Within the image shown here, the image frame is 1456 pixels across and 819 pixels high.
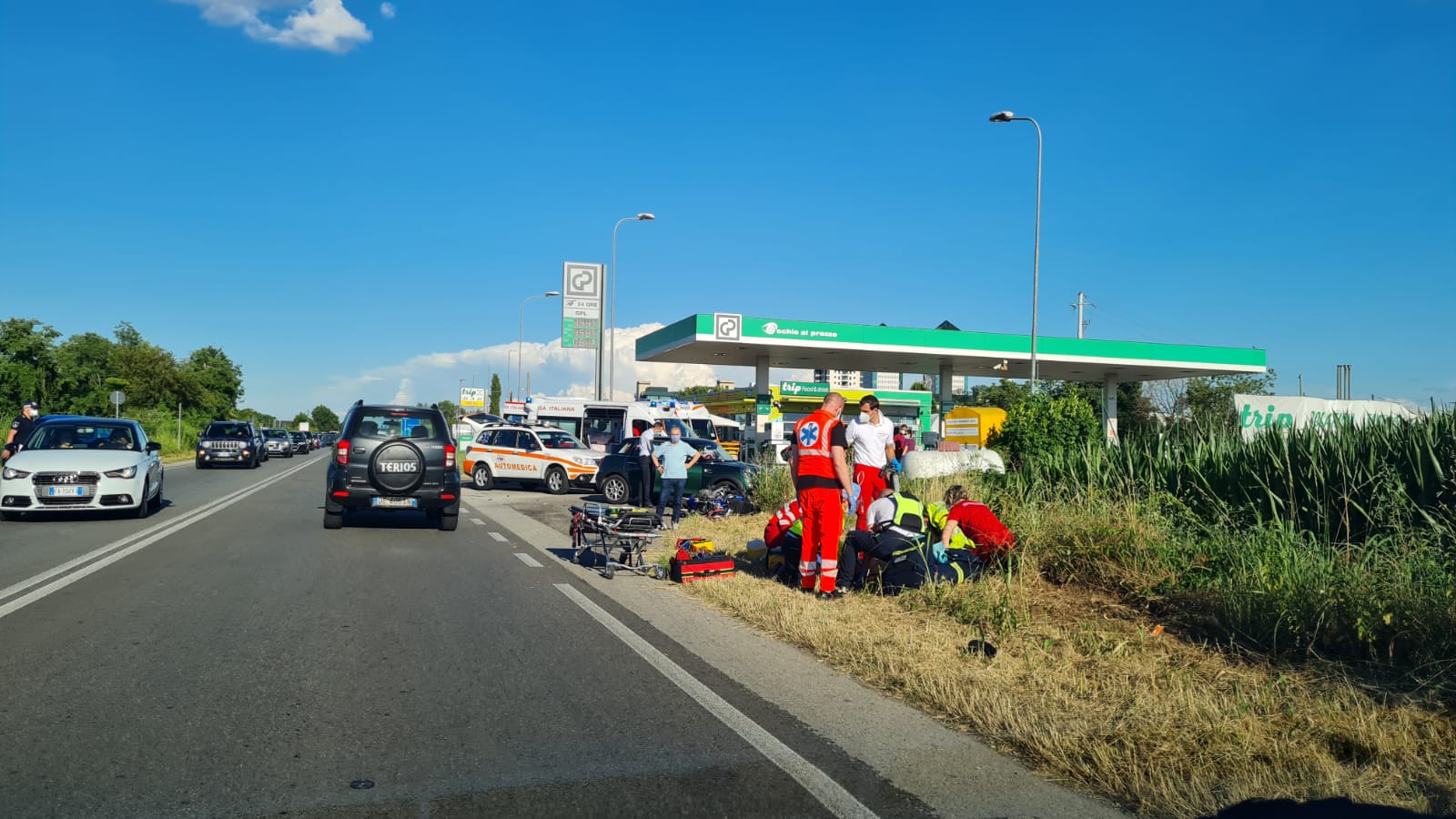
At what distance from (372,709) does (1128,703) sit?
4.00 meters

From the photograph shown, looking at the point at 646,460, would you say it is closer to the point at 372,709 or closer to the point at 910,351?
the point at 372,709

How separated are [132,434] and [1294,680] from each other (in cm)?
1652

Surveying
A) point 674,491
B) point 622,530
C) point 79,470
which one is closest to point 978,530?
point 622,530

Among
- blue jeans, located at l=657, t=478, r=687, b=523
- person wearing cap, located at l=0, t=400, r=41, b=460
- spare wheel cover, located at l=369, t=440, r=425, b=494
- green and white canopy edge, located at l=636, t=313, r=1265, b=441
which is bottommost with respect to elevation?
blue jeans, located at l=657, t=478, r=687, b=523

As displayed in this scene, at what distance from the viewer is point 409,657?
21.0 ft

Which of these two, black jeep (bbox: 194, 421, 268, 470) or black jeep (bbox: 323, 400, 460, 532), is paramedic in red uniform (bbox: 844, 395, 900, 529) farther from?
black jeep (bbox: 194, 421, 268, 470)

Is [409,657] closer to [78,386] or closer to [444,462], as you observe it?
[444,462]

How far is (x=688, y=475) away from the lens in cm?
1830

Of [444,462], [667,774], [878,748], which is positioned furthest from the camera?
[444,462]

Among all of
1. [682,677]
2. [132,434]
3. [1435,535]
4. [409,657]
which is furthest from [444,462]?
[1435,535]

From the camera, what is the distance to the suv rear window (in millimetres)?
14602

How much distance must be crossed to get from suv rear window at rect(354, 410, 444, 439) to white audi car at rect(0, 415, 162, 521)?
146 inches

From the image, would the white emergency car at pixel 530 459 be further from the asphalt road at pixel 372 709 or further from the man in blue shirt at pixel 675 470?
the asphalt road at pixel 372 709

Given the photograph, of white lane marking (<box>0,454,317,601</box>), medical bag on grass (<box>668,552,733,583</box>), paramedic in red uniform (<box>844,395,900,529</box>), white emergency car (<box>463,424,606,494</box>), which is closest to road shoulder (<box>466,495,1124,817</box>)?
medical bag on grass (<box>668,552,733,583</box>)
